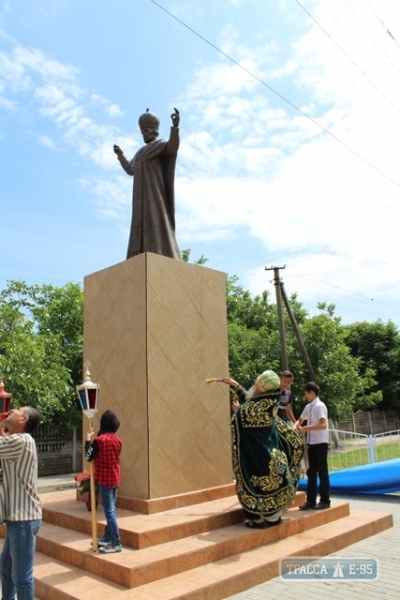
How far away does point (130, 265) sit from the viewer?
239 inches

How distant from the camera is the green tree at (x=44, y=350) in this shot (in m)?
11.8

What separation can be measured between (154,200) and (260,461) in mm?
3338

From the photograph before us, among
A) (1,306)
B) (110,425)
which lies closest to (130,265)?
(110,425)

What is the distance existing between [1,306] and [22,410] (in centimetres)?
988

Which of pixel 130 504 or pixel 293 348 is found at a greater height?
pixel 293 348

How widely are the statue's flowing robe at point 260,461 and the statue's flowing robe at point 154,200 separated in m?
2.24

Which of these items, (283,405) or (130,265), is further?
(283,405)

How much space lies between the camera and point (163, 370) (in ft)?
18.9

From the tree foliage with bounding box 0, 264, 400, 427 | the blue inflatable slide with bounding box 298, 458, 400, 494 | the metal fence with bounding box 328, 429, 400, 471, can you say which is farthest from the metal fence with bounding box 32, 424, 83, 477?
the blue inflatable slide with bounding box 298, 458, 400, 494

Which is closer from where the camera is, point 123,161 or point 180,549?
point 180,549

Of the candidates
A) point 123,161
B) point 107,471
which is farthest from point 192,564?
point 123,161

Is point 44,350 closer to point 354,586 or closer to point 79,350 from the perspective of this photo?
point 79,350

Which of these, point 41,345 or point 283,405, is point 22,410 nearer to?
point 283,405

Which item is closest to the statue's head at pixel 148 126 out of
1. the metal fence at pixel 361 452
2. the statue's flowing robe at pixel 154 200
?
the statue's flowing robe at pixel 154 200
